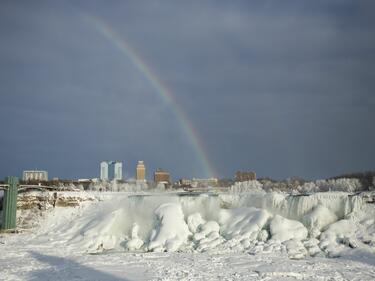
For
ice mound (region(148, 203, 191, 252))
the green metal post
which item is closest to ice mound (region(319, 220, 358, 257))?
ice mound (region(148, 203, 191, 252))

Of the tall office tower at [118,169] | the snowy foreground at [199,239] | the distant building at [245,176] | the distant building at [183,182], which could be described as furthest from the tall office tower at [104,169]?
the snowy foreground at [199,239]

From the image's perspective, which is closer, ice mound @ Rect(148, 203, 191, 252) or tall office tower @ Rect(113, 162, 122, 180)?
ice mound @ Rect(148, 203, 191, 252)

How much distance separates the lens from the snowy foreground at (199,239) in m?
16.3

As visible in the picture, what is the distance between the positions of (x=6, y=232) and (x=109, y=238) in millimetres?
7065

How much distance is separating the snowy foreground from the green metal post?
131cm

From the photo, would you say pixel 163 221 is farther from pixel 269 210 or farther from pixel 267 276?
pixel 267 276

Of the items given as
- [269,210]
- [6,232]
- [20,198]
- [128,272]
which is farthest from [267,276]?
[20,198]

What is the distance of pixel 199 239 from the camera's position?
2294 cm

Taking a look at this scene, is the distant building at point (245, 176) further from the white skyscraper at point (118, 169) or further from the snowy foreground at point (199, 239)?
the snowy foreground at point (199, 239)

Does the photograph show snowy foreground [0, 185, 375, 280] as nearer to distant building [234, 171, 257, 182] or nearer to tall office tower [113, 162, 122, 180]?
distant building [234, 171, 257, 182]

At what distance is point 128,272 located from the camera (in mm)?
16359

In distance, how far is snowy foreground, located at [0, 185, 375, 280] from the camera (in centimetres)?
1633

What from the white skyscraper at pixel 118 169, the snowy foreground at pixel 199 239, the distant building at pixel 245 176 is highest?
the white skyscraper at pixel 118 169

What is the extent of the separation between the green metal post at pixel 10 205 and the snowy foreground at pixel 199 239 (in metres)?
1.31
